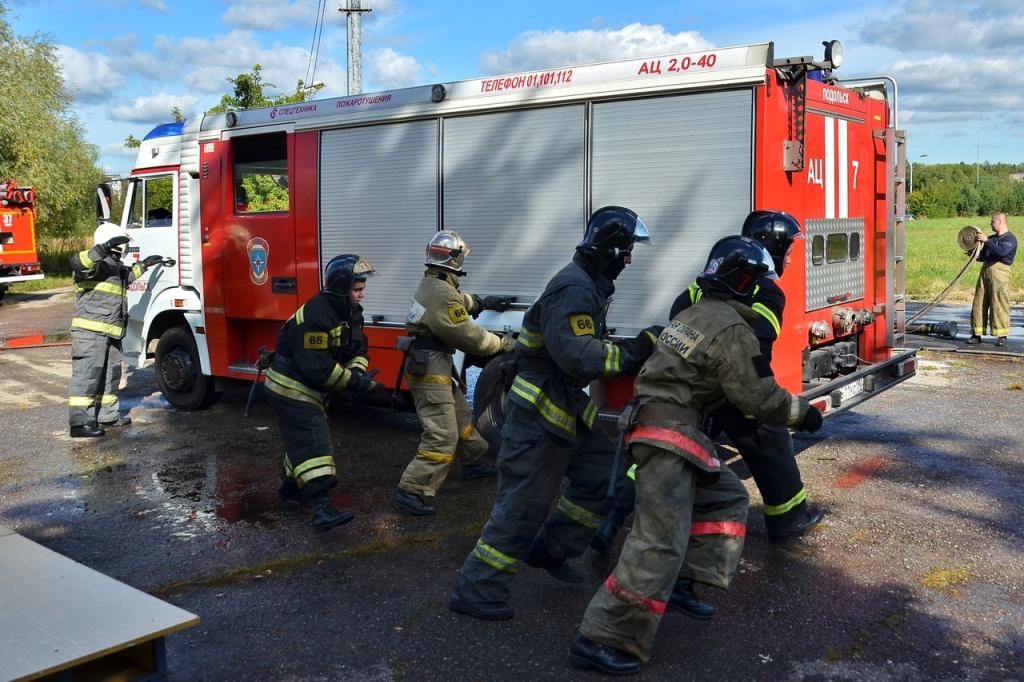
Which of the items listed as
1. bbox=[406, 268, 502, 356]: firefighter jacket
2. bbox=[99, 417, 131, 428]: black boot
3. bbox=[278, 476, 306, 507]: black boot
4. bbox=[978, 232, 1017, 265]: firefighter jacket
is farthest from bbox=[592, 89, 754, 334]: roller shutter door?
bbox=[978, 232, 1017, 265]: firefighter jacket

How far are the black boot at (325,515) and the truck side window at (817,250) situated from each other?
3.42 metres

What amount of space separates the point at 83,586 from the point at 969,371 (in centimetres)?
948

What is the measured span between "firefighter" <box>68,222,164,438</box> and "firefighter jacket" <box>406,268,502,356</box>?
3.47m

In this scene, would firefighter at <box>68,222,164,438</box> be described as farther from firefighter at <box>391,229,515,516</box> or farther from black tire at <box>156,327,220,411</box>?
firefighter at <box>391,229,515,516</box>

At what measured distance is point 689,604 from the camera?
4152 mm

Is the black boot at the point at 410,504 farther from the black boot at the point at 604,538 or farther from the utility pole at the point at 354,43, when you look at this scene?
the utility pole at the point at 354,43

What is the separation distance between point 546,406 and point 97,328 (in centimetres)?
544

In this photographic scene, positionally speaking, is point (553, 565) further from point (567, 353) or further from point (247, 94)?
point (247, 94)

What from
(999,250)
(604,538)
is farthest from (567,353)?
(999,250)

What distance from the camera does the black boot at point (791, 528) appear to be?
5066mm

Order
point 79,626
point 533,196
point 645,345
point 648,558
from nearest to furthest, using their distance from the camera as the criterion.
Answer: point 79,626, point 648,558, point 645,345, point 533,196

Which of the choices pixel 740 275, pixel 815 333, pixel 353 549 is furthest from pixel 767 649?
pixel 815 333

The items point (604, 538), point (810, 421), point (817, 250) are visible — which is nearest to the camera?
point (810, 421)

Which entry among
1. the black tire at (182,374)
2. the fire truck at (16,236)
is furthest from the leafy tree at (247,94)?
the black tire at (182,374)
